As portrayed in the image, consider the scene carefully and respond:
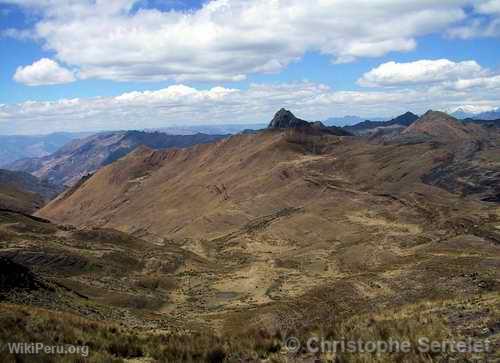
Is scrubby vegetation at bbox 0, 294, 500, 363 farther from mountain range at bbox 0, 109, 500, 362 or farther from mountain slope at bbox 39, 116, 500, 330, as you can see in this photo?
mountain slope at bbox 39, 116, 500, 330

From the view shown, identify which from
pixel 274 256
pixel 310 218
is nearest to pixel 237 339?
pixel 274 256

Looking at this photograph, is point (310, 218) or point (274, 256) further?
point (310, 218)

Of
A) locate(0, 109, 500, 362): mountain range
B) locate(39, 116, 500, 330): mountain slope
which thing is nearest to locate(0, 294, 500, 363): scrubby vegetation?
locate(0, 109, 500, 362): mountain range

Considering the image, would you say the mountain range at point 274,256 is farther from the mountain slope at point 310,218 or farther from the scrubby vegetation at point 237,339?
the mountain slope at point 310,218

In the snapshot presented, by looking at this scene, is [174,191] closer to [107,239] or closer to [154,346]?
[107,239]

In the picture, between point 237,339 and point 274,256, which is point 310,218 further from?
point 237,339

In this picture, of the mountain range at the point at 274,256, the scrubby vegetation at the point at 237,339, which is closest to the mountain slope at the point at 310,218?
the mountain range at the point at 274,256

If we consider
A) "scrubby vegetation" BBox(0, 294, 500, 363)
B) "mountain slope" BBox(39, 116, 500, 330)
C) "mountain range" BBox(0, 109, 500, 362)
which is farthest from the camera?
"mountain slope" BBox(39, 116, 500, 330)

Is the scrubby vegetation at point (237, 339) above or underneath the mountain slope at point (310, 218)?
above

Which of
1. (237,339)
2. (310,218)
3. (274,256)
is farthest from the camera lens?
(310,218)

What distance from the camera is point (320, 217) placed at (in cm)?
10344

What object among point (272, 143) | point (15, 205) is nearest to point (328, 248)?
point (272, 143)

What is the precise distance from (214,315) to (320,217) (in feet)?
208

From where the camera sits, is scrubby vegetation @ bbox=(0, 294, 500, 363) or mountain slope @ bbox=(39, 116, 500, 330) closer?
scrubby vegetation @ bbox=(0, 294, 500, 363)
